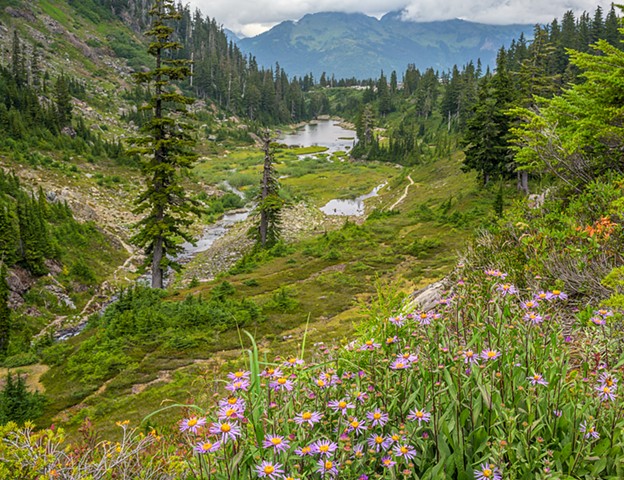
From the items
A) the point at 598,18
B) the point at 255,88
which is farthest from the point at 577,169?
the point at 255,88

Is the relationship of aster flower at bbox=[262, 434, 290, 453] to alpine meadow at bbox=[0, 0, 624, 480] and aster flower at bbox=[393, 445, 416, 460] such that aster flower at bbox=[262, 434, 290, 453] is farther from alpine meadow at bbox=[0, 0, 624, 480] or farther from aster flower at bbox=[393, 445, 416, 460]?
aster flower at bbox=[393, 445, 416, 460]

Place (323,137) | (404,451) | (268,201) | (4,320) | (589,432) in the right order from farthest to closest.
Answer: (323,137) → (268,201) → (4,320) → (589,432) → (404,451)

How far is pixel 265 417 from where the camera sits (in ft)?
8.98

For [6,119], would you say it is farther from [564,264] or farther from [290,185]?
[564,264]

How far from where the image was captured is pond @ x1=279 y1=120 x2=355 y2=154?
10625cm

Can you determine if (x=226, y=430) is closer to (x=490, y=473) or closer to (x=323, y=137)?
(x=490, y=473)

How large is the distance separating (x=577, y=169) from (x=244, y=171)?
5969 centimetres

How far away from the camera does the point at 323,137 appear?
404 ft

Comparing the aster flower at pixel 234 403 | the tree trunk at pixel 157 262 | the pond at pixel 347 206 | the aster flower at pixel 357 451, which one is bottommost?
the pond at pixel 347 206

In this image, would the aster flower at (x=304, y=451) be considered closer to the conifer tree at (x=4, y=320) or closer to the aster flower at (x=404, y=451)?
the aster flower at (x=404, y=451)

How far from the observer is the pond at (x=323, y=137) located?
10625cm

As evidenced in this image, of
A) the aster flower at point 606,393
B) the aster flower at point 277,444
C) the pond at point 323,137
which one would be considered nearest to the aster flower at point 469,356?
the aster flower at point 606,393

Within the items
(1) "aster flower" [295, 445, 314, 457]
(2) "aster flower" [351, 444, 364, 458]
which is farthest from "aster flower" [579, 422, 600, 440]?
(1) "aster flower" [295, 445, 314, 457]

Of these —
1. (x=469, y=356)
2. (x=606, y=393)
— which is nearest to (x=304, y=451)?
(x=469, y=356)
